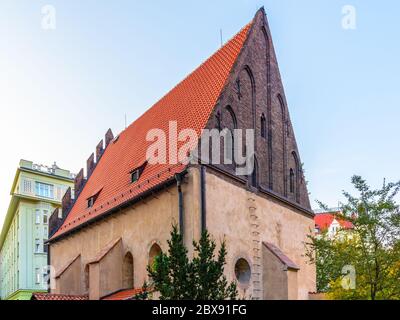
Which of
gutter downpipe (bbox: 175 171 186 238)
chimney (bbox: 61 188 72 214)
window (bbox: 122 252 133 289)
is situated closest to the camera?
gutter downpipe (bbox: 175 171 186 238)

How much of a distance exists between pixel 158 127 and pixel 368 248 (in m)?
10.8

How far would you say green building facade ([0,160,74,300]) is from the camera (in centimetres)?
5306

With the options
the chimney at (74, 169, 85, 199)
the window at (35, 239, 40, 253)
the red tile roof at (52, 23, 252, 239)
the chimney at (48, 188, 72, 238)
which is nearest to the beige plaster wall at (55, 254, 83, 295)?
the red tile roof at (52, 23, 252, 239)

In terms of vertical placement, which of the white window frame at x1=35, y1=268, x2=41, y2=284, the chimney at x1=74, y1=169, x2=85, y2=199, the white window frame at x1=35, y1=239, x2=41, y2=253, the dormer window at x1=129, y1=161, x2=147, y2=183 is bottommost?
the white window frame at x1=35, y1=268, x2=41, y2=284

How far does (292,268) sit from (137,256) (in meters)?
5.70

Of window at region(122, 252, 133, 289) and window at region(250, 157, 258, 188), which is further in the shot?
window at region(122, 252, 133, 289)

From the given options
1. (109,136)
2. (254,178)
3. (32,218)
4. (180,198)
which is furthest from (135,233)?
(32,218)

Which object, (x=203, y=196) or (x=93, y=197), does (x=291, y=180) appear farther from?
(x=93, y=197)

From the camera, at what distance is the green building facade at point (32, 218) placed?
53.1m

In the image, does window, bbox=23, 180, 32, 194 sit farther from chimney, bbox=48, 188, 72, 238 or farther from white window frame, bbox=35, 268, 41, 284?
chimney, bbox=48, 188, 72, 238

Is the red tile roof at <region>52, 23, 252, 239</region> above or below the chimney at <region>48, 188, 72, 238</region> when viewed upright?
above

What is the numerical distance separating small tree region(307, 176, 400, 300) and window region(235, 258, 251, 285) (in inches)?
115

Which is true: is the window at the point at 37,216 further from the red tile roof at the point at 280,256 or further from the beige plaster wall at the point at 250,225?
the red tile roof at the point at 280,256
